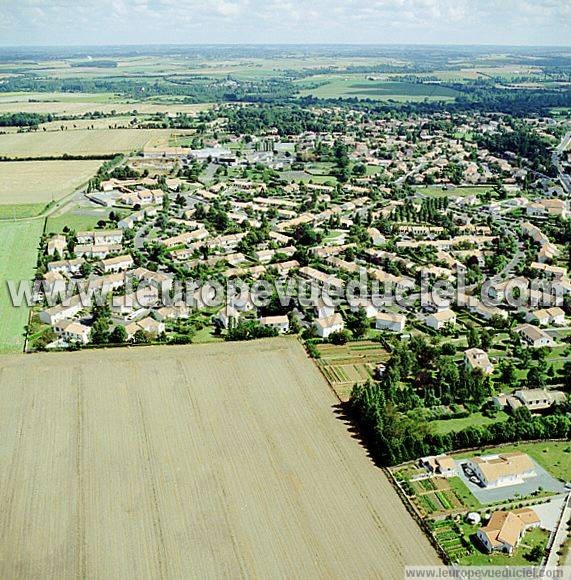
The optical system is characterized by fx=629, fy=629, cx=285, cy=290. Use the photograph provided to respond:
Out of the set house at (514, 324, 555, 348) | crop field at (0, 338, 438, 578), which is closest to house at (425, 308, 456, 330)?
house at (514, 324, 555, 348)

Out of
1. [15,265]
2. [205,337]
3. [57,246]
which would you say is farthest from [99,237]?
[205,337]

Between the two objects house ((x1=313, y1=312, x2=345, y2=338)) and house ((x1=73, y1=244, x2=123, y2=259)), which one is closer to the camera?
house ((x1=313, y1=312, x2=345, y2=338))

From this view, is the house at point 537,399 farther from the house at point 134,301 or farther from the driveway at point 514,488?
the house at point 134,301

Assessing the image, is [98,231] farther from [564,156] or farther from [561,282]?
[564,156]

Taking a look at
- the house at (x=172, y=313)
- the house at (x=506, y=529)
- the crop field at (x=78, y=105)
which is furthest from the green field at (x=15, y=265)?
the crop field at (x=78, y=105)

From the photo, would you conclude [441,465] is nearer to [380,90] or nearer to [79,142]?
[79,142]

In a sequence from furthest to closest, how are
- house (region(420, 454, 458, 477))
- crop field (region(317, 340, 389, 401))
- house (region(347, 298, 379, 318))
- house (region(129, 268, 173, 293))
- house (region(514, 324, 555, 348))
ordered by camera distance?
house (region(129, 268, 173, 293)) < house (region(347, 298, 379, 318)) < house (region(514, 324, 555, 348)) < crop field (region(317, 340, 389, 401)) < house (region(420, 454, 458, 477))

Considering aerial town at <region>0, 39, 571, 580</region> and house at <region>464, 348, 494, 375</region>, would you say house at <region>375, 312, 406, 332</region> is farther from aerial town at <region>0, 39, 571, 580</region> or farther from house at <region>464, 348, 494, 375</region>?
house at <region>464, 348, 494, 375</region>
